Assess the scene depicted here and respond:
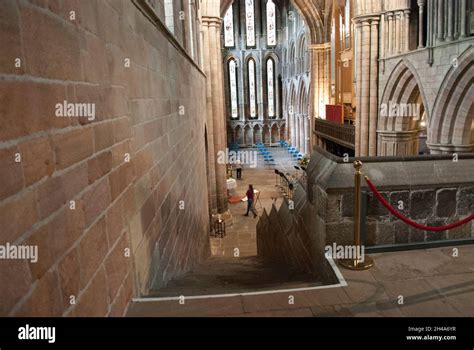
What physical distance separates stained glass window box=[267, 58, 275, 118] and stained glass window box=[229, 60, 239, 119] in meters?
2.95

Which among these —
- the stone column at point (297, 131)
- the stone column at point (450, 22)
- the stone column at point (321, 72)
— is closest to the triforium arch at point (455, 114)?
the stone column at point (450, 22)

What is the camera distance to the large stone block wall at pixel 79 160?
1504 millimetres

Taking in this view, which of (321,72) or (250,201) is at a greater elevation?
(321,72)

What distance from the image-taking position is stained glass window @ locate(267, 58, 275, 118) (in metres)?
35.1

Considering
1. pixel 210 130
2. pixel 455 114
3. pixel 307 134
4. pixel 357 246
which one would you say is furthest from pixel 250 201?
pixel 307 134

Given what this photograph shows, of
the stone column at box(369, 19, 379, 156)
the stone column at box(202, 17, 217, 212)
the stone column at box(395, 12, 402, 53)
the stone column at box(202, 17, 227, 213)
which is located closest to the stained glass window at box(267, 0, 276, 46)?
the stone column at box(202, 17, 227, 213)

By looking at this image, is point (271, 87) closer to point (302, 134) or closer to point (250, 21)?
point (250, 21)

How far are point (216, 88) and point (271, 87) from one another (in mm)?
21731

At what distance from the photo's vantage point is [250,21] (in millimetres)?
34219

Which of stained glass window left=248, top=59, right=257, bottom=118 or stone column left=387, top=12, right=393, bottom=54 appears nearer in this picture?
stone column left=387, top=12, right=393, bottom=54

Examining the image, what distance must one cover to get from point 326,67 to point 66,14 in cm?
2483

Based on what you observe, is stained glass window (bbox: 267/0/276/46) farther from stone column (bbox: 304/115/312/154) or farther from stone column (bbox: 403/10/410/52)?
stone column (bbox: 403/10/410/52)

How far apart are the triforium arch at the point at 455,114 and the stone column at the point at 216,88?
23.3 ft
